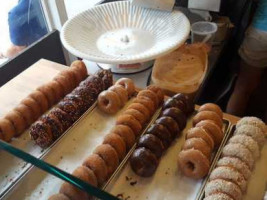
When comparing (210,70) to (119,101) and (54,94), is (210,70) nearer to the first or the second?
(119,101)

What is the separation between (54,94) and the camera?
2.70 ft

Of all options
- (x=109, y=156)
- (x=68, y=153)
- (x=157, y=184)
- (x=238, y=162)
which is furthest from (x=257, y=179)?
(x=68, y=153)

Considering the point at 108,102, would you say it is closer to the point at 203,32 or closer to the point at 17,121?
the point at 17,121

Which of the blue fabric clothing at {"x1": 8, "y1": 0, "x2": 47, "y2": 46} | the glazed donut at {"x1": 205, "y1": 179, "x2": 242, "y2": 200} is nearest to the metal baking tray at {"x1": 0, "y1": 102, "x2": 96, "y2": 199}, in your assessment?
the glazed donut at {"x1": 205, "y1": 179, "x2": 242, "y2": 200}

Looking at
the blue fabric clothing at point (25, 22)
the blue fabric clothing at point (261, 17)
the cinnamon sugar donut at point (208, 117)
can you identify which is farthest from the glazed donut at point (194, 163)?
the blue fabric clothing at point (25, 22)

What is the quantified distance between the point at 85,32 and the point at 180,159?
537 millimetres

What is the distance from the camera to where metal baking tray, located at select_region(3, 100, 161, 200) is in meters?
0.55

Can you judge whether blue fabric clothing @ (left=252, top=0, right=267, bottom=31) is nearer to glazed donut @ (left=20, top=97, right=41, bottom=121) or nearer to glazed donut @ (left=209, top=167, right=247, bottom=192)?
glazed donut @ (left=209, top=167, right=247, bottom=192)

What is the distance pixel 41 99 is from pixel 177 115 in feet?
1.19

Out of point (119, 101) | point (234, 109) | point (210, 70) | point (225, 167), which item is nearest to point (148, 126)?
point (119, 101)

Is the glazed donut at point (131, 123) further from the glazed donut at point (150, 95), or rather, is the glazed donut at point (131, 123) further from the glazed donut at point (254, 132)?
the glazed donut at point (254, 132)

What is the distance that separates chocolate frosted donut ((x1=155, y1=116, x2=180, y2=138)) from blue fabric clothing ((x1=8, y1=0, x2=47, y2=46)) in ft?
2.84

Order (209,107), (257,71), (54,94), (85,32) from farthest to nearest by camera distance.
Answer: (257,71), (85,32), (54,94), (209,107)

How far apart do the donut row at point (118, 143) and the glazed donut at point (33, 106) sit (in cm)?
23
